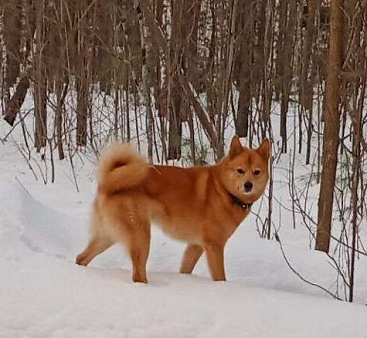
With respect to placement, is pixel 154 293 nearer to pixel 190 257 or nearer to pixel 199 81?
pixel 190 257

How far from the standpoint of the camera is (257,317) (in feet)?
11.7

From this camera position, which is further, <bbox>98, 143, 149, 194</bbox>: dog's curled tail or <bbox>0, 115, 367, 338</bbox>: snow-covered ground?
<bbox>98, 143, 149, 194</bbox>: dog's curled tail

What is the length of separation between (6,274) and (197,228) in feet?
4.40

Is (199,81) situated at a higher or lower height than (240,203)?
higher

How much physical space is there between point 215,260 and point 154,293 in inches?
31.1

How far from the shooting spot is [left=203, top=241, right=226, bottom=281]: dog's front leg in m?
4.57

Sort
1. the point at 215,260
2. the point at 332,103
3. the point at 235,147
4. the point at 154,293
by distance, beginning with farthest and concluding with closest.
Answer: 1. the point at 332,103
2. the point at 235,147
3. the point at 215,260
4. the point at 154,293

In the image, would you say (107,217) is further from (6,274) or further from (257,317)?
(257,317)

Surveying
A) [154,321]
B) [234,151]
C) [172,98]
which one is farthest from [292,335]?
[172,98]

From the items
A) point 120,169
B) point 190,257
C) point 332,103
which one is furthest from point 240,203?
point 332,103

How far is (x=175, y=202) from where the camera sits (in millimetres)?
4582

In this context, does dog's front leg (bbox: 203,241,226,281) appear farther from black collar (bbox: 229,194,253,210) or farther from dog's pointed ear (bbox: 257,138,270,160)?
dog's pointed ear (bbox: 257,138,270,160)

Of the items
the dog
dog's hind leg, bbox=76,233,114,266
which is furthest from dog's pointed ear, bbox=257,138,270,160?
dog's hind leg, bbox=76,233,114,266

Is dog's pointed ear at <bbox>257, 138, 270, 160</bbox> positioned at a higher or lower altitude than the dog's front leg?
higher
